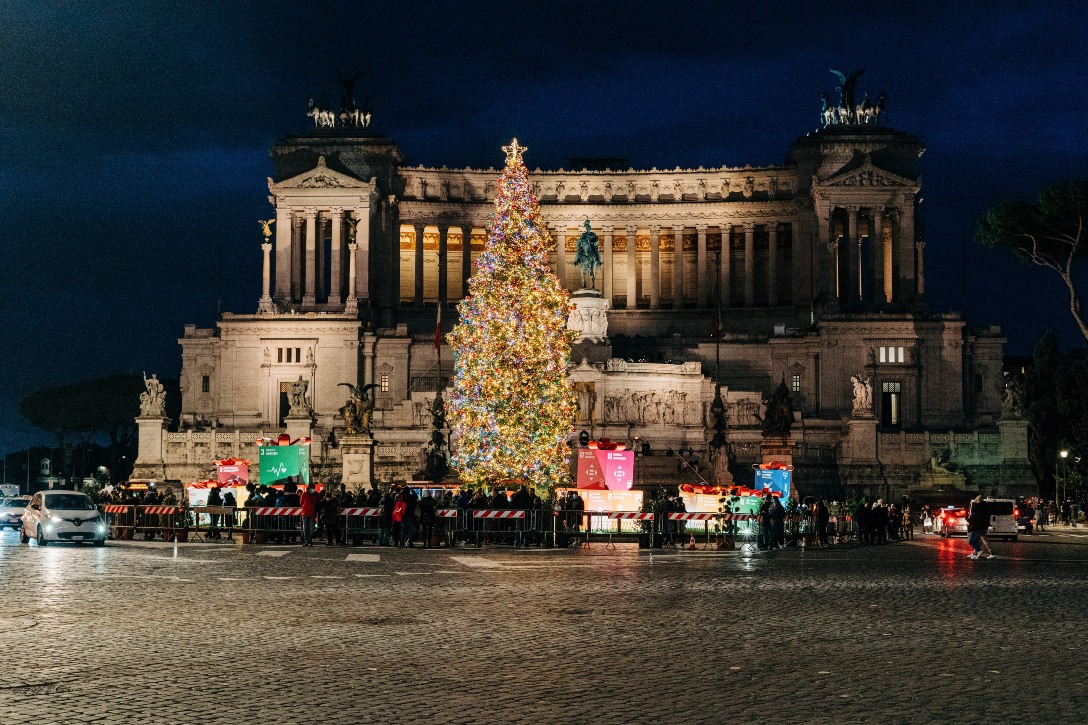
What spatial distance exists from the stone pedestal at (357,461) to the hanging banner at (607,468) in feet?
60.6

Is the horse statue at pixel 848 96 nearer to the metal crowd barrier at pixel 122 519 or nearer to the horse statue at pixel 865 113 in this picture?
the horse statue at pixel 865 113

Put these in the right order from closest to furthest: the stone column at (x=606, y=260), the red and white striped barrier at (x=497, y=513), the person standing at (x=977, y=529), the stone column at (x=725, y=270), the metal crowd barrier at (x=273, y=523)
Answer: the person standing at (x=977, y=529), the red and white striped barrier at (x=497, y=513), the metal crowd barrier at (x=273, y=523), the stone column at (x=725, y=270), the stone column at (x=606, y=260)

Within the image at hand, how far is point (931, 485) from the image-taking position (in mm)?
77375

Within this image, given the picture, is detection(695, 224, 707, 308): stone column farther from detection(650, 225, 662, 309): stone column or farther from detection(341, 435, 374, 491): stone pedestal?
detection(341, 435, 374, 491): stone pedestal

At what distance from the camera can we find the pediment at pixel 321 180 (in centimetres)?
10156

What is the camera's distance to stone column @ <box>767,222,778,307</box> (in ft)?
355

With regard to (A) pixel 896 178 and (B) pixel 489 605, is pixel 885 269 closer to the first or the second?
(A) pixel 896 178

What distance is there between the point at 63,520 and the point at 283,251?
208 feet

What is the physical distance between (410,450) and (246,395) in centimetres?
1778

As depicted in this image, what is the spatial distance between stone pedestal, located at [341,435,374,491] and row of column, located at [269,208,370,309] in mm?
33213

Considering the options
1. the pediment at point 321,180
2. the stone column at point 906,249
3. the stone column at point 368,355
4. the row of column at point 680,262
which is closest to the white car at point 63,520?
the stone column at point 368,355

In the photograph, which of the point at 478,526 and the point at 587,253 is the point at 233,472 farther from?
the point at 587,253

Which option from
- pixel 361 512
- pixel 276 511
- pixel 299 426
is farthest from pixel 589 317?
pixel 276 511

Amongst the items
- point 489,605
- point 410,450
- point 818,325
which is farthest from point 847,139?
point 489,605
